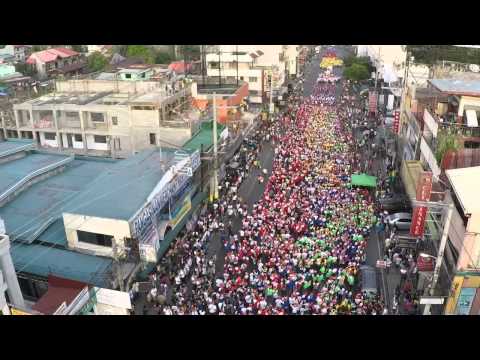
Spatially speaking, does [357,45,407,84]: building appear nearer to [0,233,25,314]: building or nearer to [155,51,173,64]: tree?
[155,51,173,64]: tree

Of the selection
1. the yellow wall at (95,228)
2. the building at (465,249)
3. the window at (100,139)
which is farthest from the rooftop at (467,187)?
the window at (100,139)

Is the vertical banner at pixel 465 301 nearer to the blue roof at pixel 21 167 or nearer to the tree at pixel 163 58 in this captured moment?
the blue roof at pixel 21 167

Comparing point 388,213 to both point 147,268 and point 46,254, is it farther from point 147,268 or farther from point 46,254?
point 46,254

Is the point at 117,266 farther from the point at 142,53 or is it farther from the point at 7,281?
the point at 142,53

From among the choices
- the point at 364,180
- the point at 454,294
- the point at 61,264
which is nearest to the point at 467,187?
the point at 454,294

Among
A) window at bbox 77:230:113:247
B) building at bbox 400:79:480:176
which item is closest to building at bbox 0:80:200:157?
window at bbox 77:230:113:247

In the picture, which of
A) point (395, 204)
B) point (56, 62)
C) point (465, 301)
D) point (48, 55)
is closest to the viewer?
point (465, 301)

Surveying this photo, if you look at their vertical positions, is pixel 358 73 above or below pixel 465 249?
above
